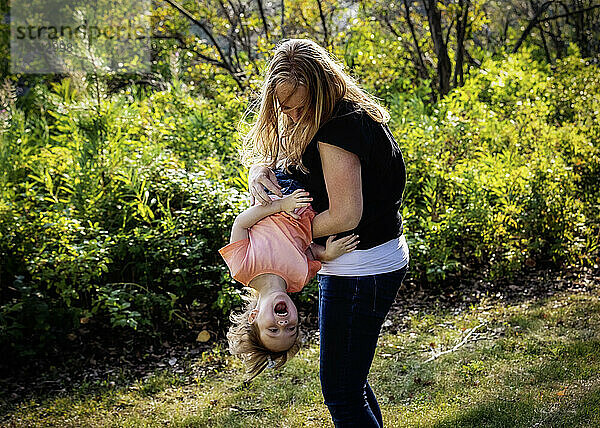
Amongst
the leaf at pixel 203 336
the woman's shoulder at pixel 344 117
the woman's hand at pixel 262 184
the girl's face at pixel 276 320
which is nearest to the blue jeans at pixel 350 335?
the girl's face at pixel 276 320

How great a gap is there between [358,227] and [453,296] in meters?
3.20

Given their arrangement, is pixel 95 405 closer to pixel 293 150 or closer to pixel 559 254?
pixel 293 150

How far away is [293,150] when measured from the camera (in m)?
2.04

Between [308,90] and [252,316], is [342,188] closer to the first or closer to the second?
[308,90]

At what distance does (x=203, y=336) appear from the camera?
4.45 m

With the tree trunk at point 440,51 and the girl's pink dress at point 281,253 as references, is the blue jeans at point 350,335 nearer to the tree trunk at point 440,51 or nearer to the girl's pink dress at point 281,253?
the girl's pink dress at point 281,253

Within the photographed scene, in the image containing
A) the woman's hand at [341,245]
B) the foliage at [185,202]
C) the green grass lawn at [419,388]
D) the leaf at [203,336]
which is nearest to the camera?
the woman's hand at [341,245]

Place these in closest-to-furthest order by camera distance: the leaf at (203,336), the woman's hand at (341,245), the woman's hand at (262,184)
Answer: the woman's hand at (341,245) → the woman's hand at (262,184) → the leaf at (203,336)

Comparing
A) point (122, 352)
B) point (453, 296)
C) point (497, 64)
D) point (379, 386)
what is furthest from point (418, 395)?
point (497, 64)

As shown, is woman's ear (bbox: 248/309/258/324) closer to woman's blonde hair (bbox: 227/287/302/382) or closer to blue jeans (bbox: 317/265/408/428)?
woman's blonde hair (bbox: 227/287/302/382)

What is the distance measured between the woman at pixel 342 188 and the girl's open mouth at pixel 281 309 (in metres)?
0.13

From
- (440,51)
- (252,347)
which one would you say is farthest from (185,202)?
(440,51)

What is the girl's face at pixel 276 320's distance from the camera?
2012 millimetres

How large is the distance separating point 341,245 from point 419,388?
6.20 ft
